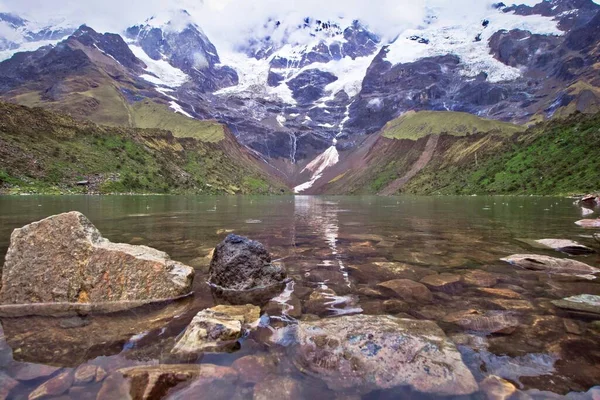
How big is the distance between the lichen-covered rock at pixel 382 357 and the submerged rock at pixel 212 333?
4.07 ft

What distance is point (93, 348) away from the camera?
618cm

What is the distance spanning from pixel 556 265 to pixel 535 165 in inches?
4894

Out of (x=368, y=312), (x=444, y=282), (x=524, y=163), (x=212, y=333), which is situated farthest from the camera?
(x=524, y=163)

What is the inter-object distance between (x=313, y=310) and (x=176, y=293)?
12.4 ft

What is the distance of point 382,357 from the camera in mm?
5668

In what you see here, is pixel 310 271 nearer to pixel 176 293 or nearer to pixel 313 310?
pixel 313 310

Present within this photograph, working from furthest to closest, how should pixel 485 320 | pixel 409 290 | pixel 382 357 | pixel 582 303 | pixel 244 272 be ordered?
pixel 244 272 → pixel 409 290 → pixel 582 303 → pixel 485 320 → pixel 382 357

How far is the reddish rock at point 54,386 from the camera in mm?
4809

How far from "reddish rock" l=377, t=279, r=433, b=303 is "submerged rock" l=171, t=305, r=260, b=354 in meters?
4.27

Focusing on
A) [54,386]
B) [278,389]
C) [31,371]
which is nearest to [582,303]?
[278,389]

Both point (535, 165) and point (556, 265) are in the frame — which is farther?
point (535, 165)

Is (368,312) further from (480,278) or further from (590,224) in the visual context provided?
(590,224)

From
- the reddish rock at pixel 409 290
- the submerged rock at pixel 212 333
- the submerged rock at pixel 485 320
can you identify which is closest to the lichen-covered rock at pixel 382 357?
the submerged rock at pixel 485 320

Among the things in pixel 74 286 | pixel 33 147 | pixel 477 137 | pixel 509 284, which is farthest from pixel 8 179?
pixel 477 137
